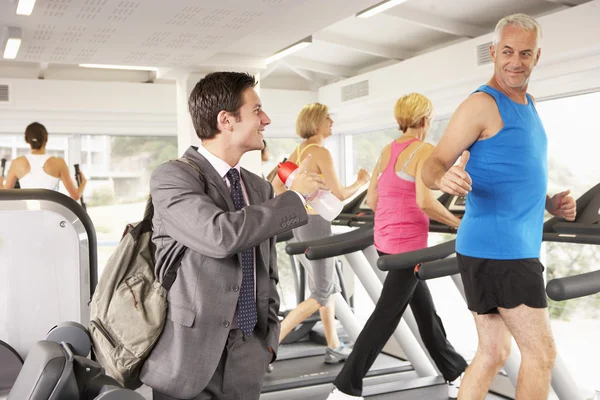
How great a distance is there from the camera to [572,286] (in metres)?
2.04

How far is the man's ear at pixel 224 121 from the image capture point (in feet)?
5.55

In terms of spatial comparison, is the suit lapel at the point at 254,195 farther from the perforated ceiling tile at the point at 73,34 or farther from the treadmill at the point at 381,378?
the perforated ceiling tile at the point at 73,34

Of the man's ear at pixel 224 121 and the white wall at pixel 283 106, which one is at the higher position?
the white wall at pixel 283 106

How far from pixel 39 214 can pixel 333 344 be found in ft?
10.4

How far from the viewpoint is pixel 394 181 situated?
327 centimetres

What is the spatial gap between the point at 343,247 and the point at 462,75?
2.48 metres

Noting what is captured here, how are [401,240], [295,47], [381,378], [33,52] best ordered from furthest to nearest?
[295,47]
[33,52]
[381,378]
[401,240]

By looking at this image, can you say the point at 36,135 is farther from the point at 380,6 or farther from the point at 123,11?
the point at 380,6

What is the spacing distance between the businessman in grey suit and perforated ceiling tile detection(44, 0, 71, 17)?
2508 mm

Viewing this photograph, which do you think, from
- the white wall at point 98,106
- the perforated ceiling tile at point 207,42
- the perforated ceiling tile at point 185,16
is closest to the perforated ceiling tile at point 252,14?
the perforated ceiling tile at point 185,16

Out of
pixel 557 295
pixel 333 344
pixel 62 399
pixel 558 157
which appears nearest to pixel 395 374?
pixel 333 344

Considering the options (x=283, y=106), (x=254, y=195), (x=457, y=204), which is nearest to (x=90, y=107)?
(x=283, y=106)

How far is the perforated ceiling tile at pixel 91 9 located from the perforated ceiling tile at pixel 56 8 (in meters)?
0.09

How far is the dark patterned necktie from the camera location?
1693 mm
